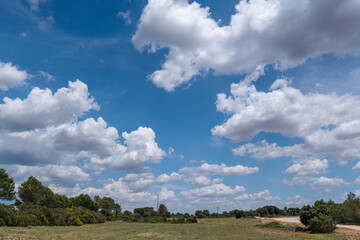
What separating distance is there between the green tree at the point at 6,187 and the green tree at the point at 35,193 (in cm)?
728

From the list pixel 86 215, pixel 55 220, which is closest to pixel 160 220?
pixel 86 215

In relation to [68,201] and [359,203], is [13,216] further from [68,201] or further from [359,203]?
[359,203]

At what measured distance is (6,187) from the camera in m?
69.8

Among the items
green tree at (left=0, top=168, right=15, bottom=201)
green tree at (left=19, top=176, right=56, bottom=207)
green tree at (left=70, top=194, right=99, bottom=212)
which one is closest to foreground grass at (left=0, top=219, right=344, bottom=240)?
green tree at (left=0, top=168, right=15, bottom=201)

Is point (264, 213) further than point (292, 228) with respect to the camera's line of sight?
Yes

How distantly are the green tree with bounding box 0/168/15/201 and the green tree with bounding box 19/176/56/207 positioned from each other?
7279 mm

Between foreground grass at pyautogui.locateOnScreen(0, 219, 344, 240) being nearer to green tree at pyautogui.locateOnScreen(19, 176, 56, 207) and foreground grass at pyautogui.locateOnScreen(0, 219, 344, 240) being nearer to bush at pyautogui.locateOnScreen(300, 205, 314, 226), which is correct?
bush at pyautogui.locateOnScreen(300, 205, 314, 226)

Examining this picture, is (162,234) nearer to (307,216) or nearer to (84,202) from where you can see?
(307,216)

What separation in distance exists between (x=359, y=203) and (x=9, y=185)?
81399 millimetres

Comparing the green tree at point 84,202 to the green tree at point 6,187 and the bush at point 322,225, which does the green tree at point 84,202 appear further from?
the bush at point 322,225

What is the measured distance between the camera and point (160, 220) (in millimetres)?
84500

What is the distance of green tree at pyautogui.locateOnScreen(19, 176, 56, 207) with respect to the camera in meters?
78.8

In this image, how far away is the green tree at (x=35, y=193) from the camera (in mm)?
78812

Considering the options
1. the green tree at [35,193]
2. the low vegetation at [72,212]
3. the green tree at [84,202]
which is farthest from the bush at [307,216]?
the green tree at [84,202]
